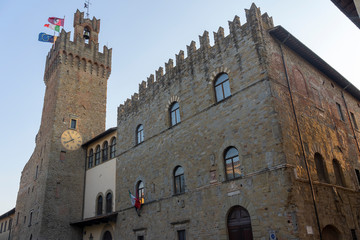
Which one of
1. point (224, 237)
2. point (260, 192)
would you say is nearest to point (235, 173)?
point (260, 192)

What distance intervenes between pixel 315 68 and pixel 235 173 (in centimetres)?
742

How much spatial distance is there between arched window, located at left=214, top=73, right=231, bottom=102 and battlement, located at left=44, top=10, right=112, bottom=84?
15086 mm

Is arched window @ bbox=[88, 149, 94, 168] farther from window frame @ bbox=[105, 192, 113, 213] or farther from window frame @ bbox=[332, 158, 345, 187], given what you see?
window frame @ bbox=[332, 158, 345, 187]

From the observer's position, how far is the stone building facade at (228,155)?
1097cm

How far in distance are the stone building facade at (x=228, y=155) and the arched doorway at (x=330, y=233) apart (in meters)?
0.04

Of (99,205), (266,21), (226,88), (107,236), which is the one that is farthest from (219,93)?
(99,205)

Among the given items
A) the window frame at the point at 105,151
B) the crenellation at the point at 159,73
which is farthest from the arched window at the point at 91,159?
the crenellation at the point at 159,73

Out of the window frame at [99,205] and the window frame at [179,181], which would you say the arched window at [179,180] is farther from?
the window frame at [99,205]

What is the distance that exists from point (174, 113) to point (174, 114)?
0.05 metres

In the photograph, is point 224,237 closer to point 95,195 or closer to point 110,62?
point 95,195

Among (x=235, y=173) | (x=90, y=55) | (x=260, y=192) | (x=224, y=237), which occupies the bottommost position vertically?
(x=224, y=237)

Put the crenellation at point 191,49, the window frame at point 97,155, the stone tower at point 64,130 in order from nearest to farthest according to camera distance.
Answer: the crenellation at point 191,49 < the stone tower at point 64,130 < the window frame at point 97,155

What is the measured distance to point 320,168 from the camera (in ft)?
41.0

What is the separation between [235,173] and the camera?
12.1 meters
